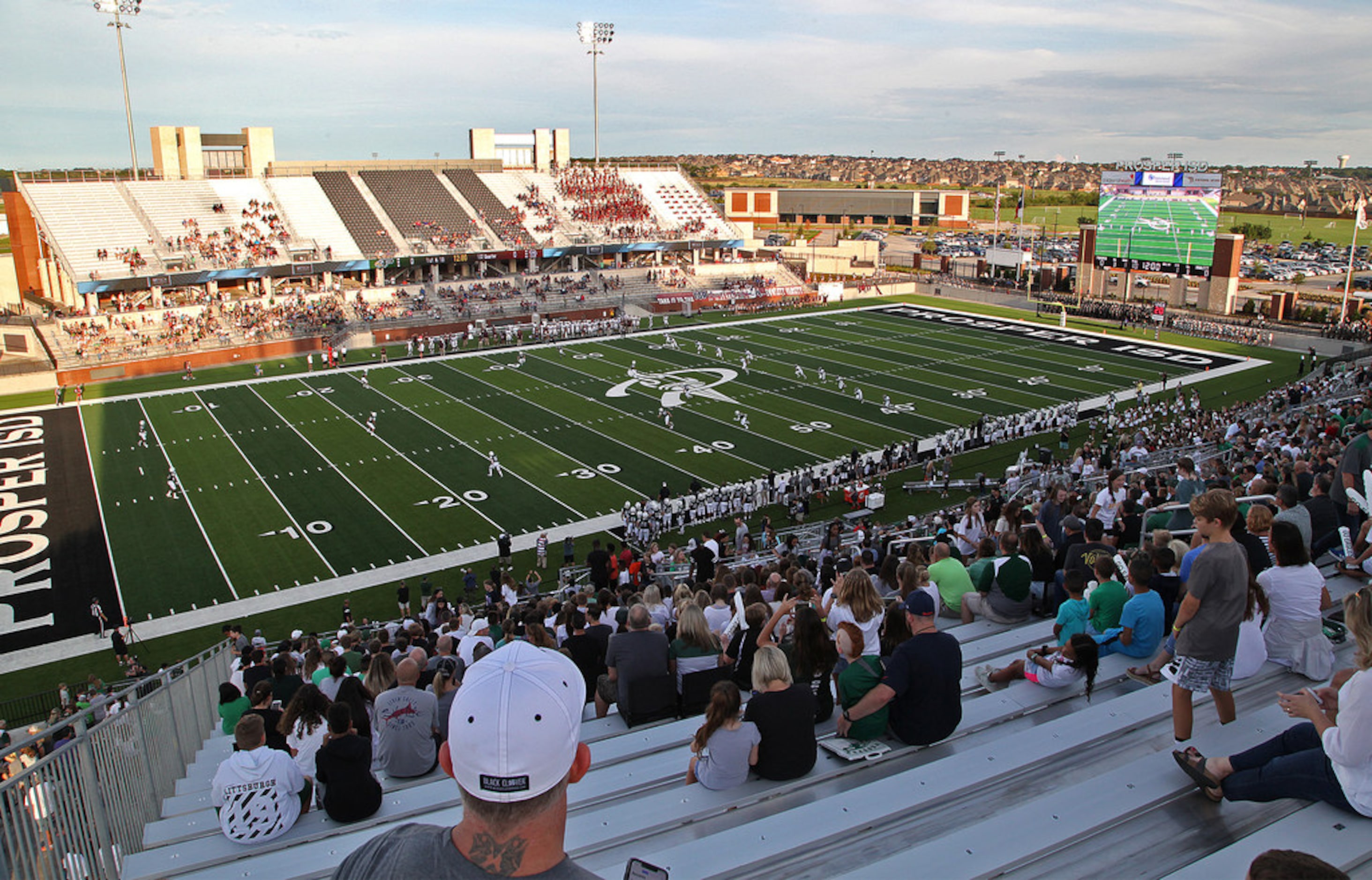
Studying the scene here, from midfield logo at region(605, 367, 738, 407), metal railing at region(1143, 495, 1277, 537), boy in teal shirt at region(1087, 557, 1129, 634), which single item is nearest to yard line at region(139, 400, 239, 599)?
midfield logo at region(605, 367, 738, 407)

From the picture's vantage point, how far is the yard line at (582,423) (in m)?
26.4

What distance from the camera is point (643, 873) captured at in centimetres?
308

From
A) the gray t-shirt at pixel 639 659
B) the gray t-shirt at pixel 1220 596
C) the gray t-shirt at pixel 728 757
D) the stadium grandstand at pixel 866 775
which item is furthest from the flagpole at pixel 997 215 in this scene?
the gray t-shirt at pixel 728 757

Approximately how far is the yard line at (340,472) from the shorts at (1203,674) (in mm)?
17865

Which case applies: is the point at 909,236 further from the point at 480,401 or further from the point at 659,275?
the point at 480,401

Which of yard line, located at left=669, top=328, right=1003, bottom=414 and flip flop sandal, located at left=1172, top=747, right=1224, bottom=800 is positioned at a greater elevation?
flip flop sandal, located at left=1172, top=747, right=1224, bottom=800

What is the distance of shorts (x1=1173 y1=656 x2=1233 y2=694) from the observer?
17.3ft

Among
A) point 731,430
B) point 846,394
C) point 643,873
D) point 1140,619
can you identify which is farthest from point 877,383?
point 643,873

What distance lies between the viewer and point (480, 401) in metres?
34.0

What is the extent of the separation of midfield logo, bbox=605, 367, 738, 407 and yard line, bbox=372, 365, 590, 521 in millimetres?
6573

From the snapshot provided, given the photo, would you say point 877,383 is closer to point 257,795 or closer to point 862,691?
point 862,691

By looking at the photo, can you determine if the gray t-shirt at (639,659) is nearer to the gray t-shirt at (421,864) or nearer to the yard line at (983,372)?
the gray t-shirt at (421,864)

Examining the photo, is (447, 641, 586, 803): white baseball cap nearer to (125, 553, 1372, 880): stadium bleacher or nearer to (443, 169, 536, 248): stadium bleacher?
(125, 553, 1372, 880): stadium bleacher

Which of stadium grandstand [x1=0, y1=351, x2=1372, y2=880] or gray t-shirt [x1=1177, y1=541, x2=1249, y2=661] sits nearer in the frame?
stadium grandstand [x1=0, y1=351, x2=1372, y2=880]
